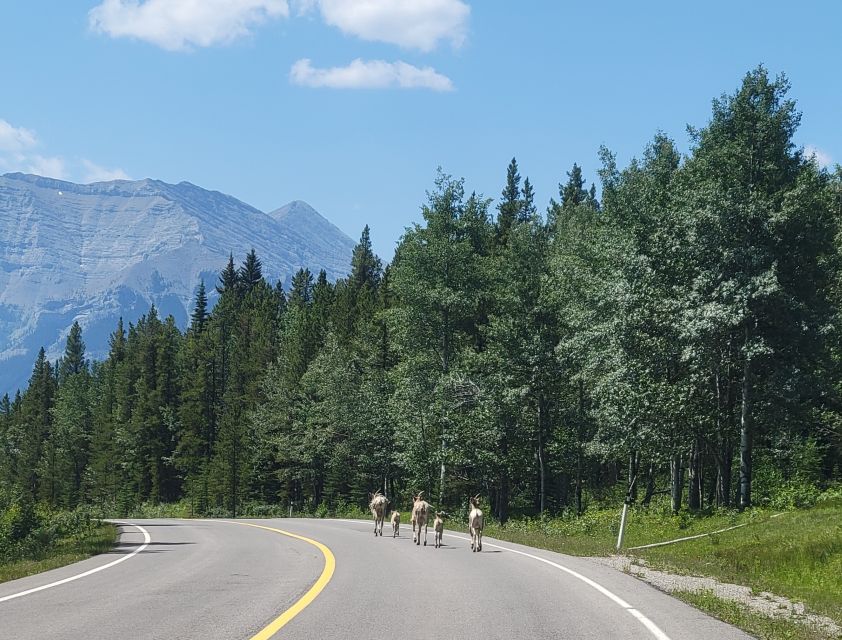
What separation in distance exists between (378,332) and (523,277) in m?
23.5

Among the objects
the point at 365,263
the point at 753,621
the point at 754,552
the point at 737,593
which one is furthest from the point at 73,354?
the point at 753,621

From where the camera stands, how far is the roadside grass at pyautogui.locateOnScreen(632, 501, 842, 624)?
54.2 feet

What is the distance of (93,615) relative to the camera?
983 cm

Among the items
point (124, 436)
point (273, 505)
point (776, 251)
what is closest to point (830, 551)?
point (776, 251)

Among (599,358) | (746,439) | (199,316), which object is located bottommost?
(746,439)

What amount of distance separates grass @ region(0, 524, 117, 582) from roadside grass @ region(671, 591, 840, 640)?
12020 millimetres

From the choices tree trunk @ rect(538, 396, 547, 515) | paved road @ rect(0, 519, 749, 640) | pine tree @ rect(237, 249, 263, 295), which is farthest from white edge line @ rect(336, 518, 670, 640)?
pine tree @ rect(237, 249, 263, 295)

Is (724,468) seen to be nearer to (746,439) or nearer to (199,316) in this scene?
(746,439)

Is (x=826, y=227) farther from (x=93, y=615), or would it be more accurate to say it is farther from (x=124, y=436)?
(x=124, y=436)

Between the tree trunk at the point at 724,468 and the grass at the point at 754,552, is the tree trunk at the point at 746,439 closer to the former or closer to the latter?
the grass at the point at 754,552

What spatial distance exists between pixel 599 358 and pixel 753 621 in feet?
68.0

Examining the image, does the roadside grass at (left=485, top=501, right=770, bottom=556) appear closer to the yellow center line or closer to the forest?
the forest

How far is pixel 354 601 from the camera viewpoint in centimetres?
1122

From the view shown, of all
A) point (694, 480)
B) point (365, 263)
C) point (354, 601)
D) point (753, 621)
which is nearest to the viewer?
point (753, 621)
